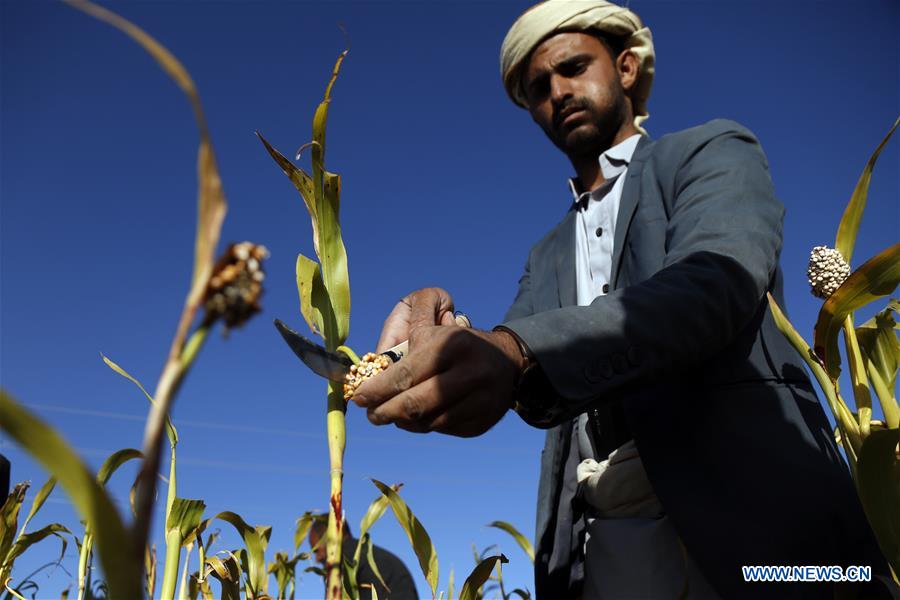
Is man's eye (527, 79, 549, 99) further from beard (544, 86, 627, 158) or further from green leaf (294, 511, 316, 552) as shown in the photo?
green leaf (294, 511, 316, 552)

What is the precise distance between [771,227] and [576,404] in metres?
0.54

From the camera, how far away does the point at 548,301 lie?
5.72 ft

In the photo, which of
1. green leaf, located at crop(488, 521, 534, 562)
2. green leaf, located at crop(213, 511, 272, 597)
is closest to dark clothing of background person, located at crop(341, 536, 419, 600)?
green leaf, located at crop(488, 521, 534, 562)

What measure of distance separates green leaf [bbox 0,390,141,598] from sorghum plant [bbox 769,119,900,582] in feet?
3.35

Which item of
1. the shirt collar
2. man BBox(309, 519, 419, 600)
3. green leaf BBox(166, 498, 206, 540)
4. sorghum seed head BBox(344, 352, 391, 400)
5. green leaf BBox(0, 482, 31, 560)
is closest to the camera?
sorghum seed head BBox(344, 352, 391, 400)

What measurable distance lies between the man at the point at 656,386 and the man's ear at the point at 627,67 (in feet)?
0.49

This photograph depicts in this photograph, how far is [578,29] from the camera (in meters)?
1.93

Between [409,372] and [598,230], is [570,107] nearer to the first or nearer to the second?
[598,230]

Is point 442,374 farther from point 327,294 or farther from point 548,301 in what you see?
point 548,301

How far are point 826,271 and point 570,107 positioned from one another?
0.85 metres

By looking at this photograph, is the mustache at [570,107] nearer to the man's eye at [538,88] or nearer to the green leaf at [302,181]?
the man's eye at [538,88]

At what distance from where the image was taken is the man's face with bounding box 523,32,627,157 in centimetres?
188

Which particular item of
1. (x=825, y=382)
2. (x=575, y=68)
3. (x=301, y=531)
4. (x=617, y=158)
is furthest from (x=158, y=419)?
(x=301, y=531)

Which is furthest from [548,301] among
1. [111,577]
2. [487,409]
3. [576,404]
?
[111,577]
